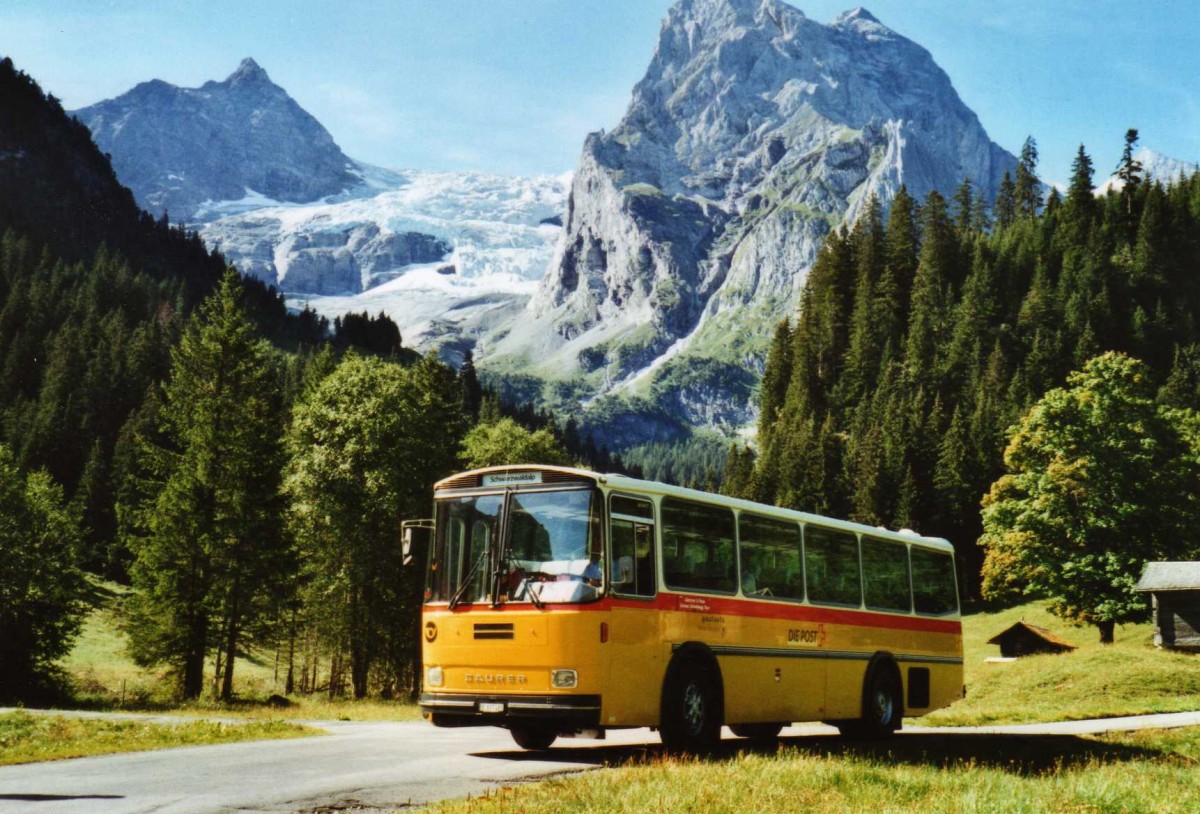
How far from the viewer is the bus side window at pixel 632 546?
1435 centimetres

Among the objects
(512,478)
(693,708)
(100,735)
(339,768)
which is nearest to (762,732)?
(693,708)

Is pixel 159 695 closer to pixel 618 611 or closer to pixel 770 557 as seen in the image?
pixel 770 557

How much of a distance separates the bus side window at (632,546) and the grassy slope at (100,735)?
8.48 meters

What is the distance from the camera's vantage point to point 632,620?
14.3 metres

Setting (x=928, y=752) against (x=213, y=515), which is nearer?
(x=928, y=752)

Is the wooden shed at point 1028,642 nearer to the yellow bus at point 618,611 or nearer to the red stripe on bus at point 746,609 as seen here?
the red stripe on bus at point 746,609

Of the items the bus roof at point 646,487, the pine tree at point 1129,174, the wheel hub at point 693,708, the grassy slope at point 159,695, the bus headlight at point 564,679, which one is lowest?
the grassy slope at point 159,695

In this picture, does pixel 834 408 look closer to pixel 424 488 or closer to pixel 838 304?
→ pixel 838 304

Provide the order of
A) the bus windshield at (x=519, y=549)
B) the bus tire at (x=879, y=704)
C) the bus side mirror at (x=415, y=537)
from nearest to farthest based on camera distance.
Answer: the bus windshield at (x=519, y=549) → the bus side mirror at (x=415, y=537) → the bus tire at (x=879, y=704)

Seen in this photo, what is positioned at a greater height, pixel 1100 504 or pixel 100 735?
pixel 1100 504

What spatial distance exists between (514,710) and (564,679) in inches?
37.1

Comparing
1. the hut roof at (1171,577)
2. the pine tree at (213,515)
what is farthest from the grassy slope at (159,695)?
the hut roof at (1171,577)

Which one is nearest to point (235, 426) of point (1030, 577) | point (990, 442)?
point (1030, 577)

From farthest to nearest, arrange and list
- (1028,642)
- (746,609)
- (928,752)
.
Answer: (1028,642) → (746,609) → (928,752)
